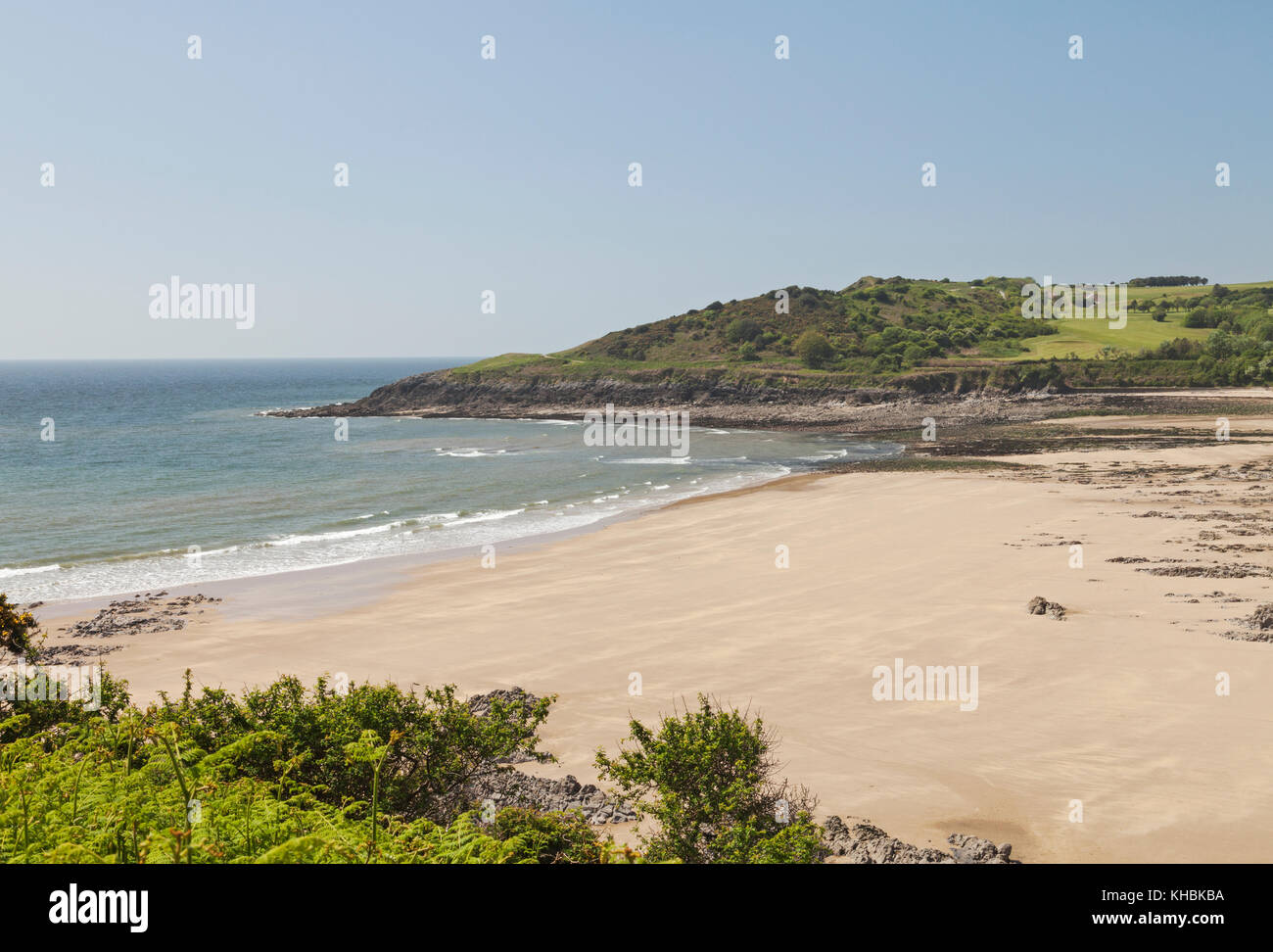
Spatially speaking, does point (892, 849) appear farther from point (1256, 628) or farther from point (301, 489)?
point (301, 489)

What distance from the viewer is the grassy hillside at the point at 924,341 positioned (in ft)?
284

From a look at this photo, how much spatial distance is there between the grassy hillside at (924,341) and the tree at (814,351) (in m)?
0.14

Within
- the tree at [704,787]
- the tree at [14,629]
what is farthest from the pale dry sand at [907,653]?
the tree at [14,629]

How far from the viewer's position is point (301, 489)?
1673 inches

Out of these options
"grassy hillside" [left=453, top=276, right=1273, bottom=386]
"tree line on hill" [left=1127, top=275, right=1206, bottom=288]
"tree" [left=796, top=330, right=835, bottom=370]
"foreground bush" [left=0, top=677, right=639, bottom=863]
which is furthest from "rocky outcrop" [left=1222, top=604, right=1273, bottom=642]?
"tree line on hill" [left=1127, top=275, right=1206, bottom=288]

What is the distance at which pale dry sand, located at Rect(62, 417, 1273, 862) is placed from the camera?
9648 mm

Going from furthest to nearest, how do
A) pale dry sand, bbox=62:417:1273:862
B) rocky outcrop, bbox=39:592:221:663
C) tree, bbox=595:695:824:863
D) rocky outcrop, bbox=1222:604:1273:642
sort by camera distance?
rocky outcrop, bbox=39:592:221:663 < rocky outcrop, bbox=1222:604:1273:642 < pale dry sand, bbox=62:417:1273:862 < tree, bbox=595:695:824:863

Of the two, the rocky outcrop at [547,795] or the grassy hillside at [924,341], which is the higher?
the grassy hillside at [924,341]

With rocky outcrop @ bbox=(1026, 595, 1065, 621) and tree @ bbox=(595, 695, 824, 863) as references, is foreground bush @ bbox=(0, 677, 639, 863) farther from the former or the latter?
rocky outcrop @ bbox=(1026, 595, 1065, 621)

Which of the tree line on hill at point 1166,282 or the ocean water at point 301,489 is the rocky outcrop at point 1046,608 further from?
the tree line on hill at point 1166,282

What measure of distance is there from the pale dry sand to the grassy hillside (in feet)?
209

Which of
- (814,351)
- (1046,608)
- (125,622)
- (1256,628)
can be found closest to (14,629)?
(125,622)
